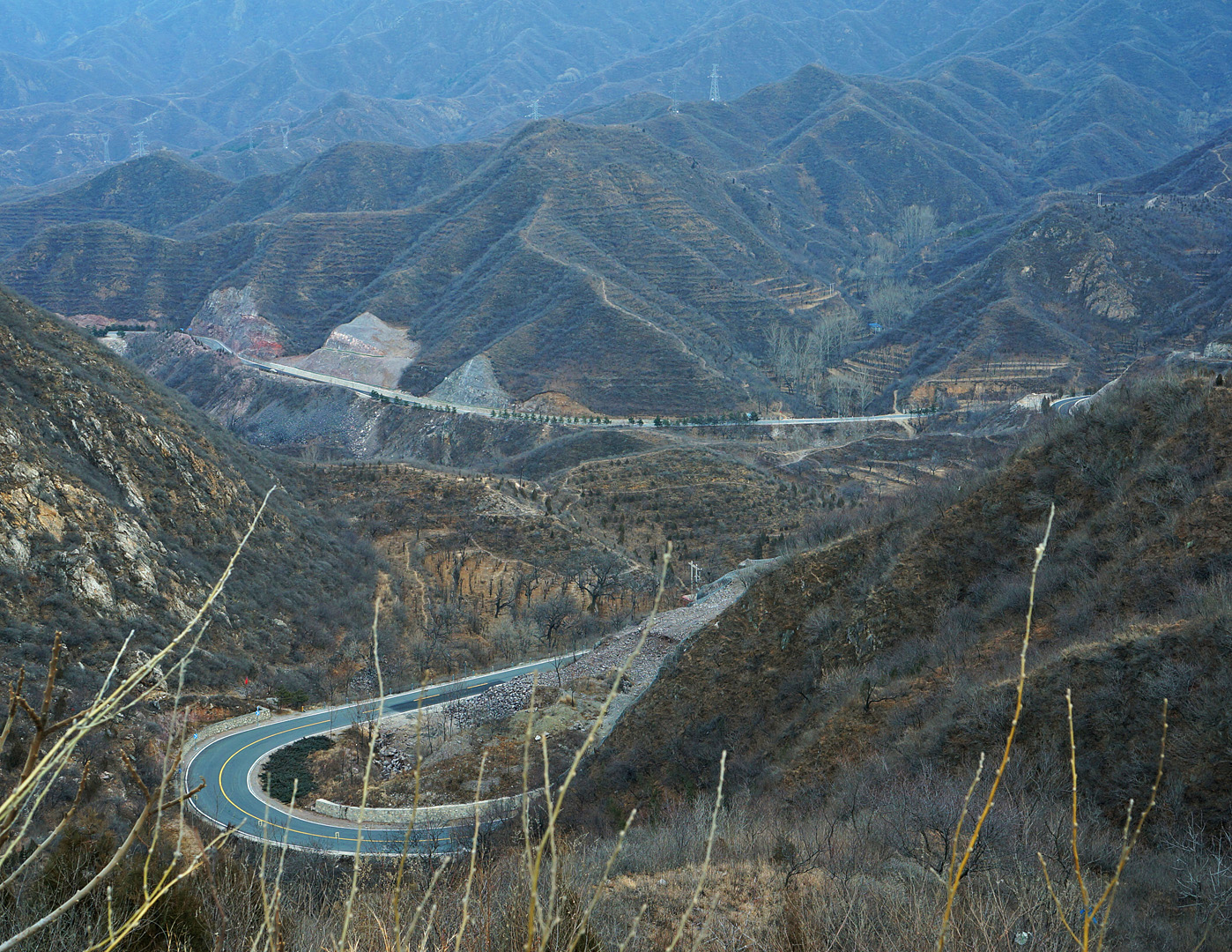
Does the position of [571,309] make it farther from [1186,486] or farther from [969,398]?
[1186,486]

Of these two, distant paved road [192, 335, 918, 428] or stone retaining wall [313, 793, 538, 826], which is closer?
stone retaining wall [313, 793, 538, 826]

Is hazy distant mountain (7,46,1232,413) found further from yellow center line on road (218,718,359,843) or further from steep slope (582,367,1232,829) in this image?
steep slope (582,367,1232,829)

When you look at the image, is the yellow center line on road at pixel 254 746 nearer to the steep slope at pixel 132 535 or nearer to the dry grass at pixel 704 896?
the steep slope at pixel 132 535

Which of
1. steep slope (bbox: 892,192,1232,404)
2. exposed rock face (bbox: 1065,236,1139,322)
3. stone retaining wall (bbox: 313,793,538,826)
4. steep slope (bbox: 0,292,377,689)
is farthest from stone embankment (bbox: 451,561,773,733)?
exposed rock face (bbox: 1065,236,1139,322)

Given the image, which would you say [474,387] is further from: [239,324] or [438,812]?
[438,812]

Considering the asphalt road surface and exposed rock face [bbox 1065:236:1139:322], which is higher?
the asphalt road surface

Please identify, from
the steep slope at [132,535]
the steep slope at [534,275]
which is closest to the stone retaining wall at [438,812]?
the steep slope at [132,535]
